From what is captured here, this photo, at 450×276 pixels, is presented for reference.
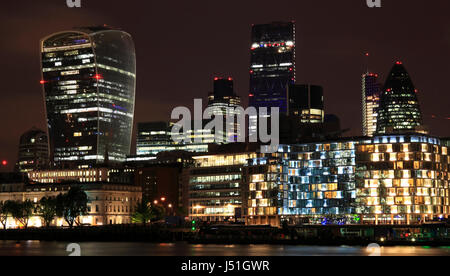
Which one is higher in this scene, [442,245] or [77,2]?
[77,2]
